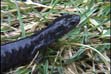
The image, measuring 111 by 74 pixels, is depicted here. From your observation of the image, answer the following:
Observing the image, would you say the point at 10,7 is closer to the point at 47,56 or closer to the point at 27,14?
the point at 27,14

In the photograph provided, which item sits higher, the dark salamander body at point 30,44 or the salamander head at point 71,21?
the salamander head at point 71,21

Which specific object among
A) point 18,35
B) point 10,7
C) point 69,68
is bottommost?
point 69,68

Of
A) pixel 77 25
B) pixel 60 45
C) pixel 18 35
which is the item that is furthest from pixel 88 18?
pixel 18 35

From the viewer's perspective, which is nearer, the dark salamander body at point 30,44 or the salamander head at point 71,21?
the dark salamander body at point 30,44

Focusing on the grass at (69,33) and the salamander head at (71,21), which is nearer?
the grass at (69,33)
